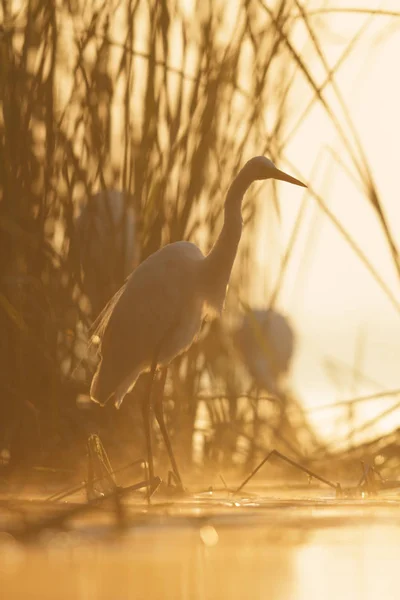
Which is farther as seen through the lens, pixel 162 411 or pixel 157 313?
pixel 157 313

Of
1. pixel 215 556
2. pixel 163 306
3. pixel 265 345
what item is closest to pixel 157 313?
pixel 163 306

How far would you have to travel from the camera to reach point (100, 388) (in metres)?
3.51

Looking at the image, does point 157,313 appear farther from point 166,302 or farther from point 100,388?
point 100,388

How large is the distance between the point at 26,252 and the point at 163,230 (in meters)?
0.44

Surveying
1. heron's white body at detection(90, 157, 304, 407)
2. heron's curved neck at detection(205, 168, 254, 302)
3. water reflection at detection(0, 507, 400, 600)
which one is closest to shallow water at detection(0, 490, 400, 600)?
water reflection at detection(0, 507, 400, 600)

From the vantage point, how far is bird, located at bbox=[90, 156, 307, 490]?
3.66m

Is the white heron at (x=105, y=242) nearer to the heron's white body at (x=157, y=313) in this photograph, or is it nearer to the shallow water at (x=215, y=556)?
the heron's white body at (x=157, y=313)

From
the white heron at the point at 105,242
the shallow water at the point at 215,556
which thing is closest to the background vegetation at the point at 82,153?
A: the white heron at the point at 105,242

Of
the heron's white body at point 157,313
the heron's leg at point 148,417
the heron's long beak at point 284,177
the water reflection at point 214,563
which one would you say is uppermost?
the heron's long beak at point 284,177

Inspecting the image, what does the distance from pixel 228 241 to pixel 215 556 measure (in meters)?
2.20

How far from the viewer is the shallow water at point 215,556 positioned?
1352 millimetres

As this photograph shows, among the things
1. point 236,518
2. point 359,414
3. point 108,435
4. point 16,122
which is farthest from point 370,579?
point 359,414

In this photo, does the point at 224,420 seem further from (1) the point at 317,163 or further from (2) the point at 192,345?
(1) the point at 317,163

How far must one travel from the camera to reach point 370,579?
55.9 inches
